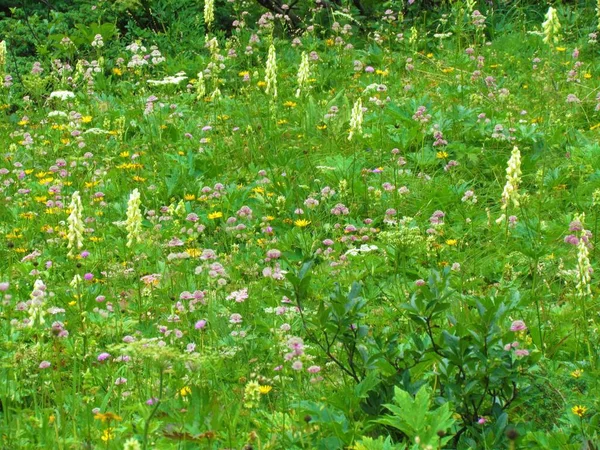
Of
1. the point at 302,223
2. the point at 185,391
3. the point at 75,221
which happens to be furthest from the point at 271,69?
the point at 185,391

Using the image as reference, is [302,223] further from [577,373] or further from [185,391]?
[577,373]

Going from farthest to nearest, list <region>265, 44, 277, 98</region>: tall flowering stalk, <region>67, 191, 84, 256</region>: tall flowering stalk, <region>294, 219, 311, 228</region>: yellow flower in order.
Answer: <region>265, 44, 277, 98</region>: tall flowering stalk
<region>294, 219, 311, 228</region>: yellow flower
<region>67, 191, 84, 256</region>: tall flowering stalk

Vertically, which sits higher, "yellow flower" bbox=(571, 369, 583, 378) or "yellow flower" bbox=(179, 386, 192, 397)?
"yellow flower" bbox=(571, 369, 583, 378)

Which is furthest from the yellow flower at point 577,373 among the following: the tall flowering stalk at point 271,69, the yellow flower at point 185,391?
the tall flowering stalk at point 271,69

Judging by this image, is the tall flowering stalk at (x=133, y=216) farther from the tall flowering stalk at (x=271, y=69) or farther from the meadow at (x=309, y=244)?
the tall flowering stalk at (x=271, y=69)

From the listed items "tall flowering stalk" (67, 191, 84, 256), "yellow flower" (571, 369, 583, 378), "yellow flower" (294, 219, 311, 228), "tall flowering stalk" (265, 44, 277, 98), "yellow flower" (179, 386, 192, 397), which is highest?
"tall flowering stalk" (67, 191, 84, 256)

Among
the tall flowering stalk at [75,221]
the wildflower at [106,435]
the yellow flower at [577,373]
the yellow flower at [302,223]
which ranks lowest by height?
the yellow flower at [302,223]

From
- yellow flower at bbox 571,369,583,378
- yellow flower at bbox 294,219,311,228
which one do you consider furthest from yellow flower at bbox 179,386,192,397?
yellow flower at bbox 294,219,311,228

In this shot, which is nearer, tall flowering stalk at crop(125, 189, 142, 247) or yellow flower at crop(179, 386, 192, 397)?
yellow flower at crop(179, 386, 192, 397)

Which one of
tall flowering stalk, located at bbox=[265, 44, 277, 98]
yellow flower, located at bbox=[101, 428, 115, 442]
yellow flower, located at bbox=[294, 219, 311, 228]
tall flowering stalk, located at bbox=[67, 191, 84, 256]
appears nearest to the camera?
yellow flower, located at bbox=[101, 428, 115, 442]

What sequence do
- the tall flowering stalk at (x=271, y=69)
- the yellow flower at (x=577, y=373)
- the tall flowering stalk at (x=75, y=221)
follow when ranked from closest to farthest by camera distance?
1. the yellow flower at (x=577, y=373)
2. the tall flowering stalk at (x=75, y=221)
3. the tall flowering stalk at (x=271, y=69)

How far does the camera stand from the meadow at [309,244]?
103 inches

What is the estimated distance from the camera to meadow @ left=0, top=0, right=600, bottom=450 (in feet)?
8.55

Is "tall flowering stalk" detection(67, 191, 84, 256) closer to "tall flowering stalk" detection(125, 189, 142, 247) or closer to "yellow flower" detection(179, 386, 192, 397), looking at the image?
"tall flowering stalk" detection(125, 189, 142, 247)
